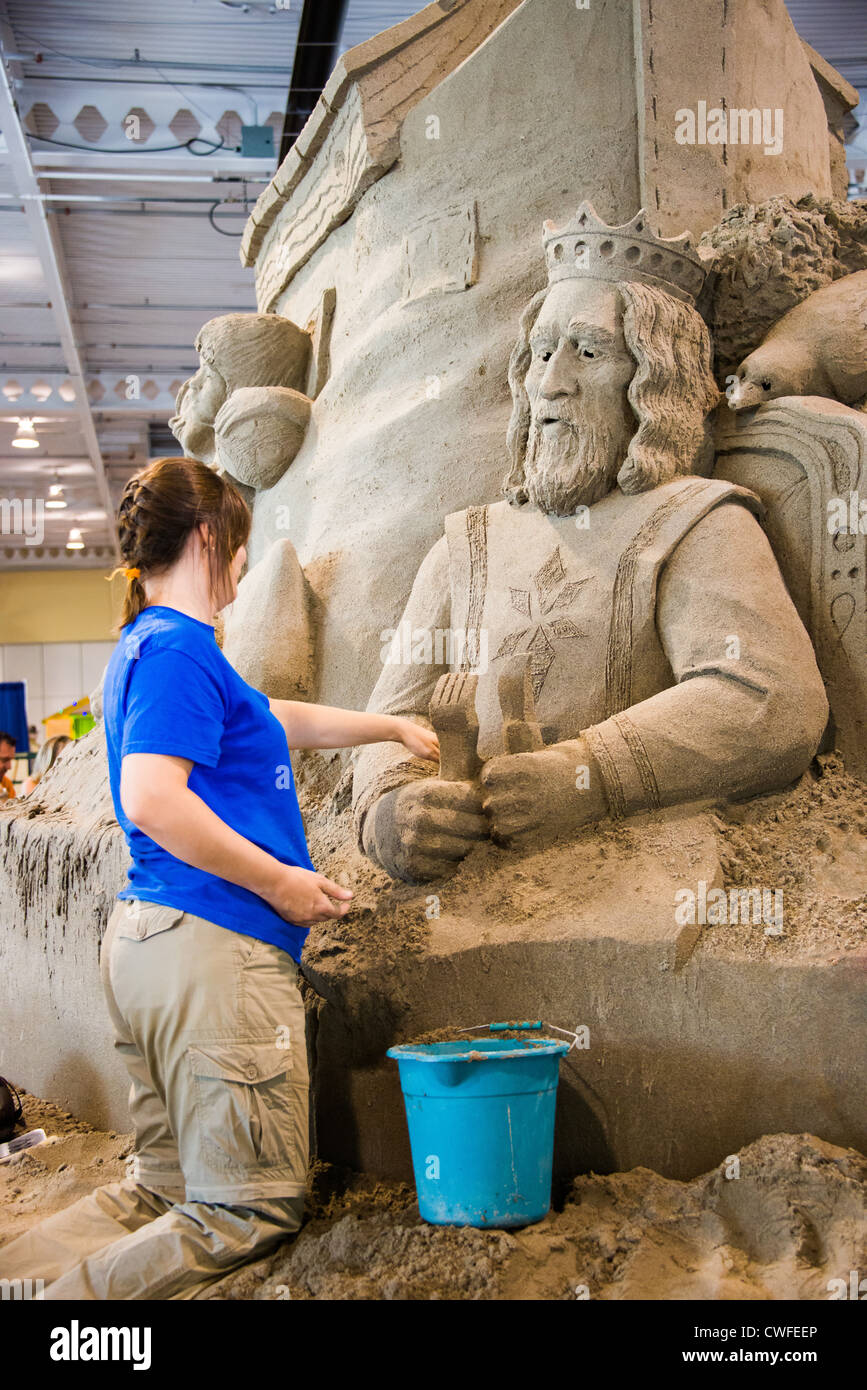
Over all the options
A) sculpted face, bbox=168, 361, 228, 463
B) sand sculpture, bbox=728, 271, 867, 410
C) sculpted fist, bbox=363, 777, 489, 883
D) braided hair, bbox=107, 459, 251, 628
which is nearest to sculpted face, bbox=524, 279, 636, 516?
sand sculpture, bbox=728, 271, 867, 410

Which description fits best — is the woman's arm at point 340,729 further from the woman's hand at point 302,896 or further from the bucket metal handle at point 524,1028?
the bucket metal handle at point 524,1028

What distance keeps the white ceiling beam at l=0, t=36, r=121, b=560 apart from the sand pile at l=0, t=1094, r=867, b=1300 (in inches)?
228

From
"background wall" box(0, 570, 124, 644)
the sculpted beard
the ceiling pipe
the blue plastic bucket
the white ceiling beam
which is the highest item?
the ceiling pipe

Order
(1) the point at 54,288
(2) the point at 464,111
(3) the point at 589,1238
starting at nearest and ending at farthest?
(3) the point at 589,1238, (2) the point at 464,111, (1) the point at 54,288

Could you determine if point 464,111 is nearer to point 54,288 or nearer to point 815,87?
point 815,87

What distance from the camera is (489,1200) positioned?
2508 mm

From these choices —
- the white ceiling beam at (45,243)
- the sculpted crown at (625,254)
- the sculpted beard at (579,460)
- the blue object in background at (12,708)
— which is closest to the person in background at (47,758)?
the white ceiling beam at (45,243)

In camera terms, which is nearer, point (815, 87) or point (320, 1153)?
point (320, 1153)

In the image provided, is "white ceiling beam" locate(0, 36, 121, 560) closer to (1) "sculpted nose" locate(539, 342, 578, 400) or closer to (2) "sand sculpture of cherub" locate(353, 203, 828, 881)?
(2) "sand sculpture of cherub" locate(353, 203, 828, 881)

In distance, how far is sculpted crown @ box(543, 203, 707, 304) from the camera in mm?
3570

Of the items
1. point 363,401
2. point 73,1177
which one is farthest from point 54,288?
point 73,1177

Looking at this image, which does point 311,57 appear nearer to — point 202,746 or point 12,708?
point 12,708

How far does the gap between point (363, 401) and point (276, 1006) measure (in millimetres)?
2876

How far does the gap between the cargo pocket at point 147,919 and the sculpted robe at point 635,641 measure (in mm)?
884
